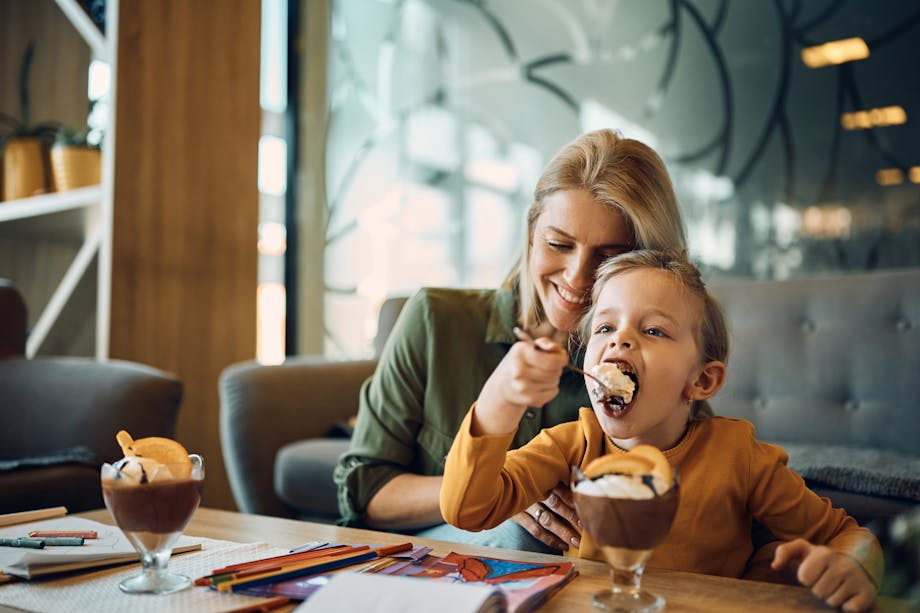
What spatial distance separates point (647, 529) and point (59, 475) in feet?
5.14

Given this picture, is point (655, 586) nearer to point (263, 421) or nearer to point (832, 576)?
point (832, 576)

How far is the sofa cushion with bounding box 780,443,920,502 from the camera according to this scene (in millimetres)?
1692

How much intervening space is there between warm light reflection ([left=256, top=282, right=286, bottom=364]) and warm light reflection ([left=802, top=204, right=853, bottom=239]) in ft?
8.85

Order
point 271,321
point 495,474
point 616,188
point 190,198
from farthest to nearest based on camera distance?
point 271,321
point 190,198
point 616,188
point 495,474

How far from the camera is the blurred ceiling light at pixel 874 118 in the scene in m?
2.88

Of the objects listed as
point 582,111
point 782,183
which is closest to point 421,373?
point 782,183

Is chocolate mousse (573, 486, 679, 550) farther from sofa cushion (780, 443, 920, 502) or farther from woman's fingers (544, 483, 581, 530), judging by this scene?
sofa cushion (780, 443, 920, 502)

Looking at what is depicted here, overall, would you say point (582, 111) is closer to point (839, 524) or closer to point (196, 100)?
point (196, 100)

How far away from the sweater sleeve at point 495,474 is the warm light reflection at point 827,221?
2.19 metres

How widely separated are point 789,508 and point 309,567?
2.10 ft

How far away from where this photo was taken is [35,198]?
3160mm

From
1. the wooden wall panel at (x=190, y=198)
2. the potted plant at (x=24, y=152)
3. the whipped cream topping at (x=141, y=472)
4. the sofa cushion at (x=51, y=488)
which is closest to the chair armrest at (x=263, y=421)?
the sofa cushion at (x=51, y=488)

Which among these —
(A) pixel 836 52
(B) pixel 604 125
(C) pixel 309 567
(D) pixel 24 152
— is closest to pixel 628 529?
(C) pixel 309 567

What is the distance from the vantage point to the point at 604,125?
11.7ft
